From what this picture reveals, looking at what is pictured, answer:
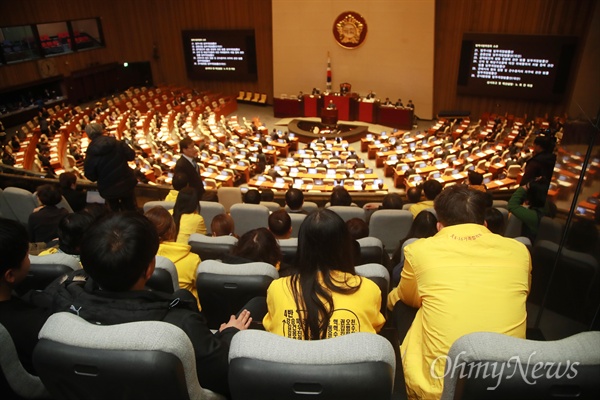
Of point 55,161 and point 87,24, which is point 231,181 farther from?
point 87,24

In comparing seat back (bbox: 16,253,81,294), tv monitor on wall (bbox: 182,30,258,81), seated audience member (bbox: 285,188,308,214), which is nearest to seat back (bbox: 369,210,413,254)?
seated audience member (bbox: 285,188,308,214)

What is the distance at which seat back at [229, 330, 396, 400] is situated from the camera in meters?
1.23

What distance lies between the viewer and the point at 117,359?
127 cm

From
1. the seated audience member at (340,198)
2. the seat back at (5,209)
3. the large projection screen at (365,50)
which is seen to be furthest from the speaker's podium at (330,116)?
the seat back at (5,209)

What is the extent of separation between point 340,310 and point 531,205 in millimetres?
3068

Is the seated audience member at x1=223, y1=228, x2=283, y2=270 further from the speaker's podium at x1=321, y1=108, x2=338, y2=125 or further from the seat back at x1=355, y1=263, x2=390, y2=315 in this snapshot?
the speaker's podium at x1=321, y1=108, x2=338, y2=125

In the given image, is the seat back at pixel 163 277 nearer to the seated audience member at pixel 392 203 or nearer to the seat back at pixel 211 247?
the seat back at pixel 211 247

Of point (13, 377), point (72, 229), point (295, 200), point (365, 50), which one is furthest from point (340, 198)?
point (365, 50)

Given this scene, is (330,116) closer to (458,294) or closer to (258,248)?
(258,248)

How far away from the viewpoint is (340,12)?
607 inches

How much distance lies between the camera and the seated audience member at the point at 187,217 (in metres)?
3.76

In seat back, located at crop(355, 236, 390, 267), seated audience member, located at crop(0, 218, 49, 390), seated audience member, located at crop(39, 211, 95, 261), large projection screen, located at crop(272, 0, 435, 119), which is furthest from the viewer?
large projection screen, located at crop(272, 0, 435, 119)

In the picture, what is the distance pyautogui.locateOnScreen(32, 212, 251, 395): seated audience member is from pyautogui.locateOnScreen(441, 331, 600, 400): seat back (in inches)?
32.9

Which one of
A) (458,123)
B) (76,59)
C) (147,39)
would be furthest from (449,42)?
(76,59)
